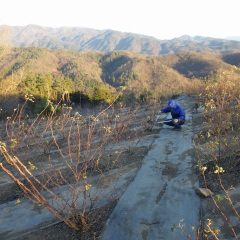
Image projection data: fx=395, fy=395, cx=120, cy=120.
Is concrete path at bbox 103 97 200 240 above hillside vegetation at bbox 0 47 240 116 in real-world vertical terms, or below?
above

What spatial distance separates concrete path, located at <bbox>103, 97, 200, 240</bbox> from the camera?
15.7ft

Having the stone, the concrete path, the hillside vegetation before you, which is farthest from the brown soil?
the hillside vegetation

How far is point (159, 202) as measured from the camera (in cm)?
562

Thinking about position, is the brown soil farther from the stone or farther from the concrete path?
the stone

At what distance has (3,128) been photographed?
13.2 metres

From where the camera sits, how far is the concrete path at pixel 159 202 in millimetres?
4773

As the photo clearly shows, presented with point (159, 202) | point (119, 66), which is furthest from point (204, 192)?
point (119, 66)

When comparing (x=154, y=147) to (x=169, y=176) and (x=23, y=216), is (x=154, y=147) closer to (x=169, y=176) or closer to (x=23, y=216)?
(x=169, y=176)

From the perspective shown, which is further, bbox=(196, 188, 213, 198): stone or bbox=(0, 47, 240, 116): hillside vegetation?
bbox=(0, 47, 240, 116): hillside vegetation

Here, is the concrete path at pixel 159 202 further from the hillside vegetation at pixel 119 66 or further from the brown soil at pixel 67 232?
the hillside vegetation at pixel 119 66

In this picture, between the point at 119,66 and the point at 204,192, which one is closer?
the point at 204,192

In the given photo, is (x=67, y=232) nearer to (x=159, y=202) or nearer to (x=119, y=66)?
(x=159, y=202)

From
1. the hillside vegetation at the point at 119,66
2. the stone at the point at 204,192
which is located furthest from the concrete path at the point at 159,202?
the hillside vegetation at the point at 119,66

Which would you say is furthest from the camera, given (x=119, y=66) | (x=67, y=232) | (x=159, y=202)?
(x=119, y=66)
